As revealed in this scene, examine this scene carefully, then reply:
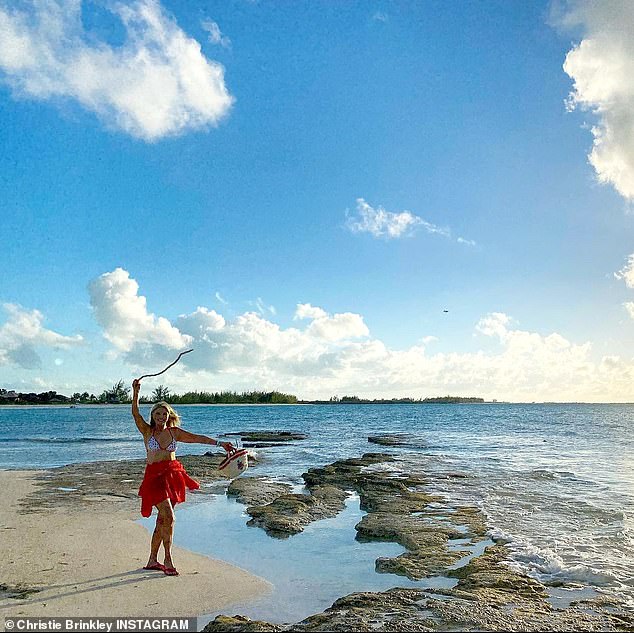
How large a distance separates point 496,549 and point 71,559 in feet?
22.5

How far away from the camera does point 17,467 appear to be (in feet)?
72.8

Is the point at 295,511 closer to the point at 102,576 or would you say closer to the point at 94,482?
the point at 102,576

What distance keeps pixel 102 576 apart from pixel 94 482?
1088 cm

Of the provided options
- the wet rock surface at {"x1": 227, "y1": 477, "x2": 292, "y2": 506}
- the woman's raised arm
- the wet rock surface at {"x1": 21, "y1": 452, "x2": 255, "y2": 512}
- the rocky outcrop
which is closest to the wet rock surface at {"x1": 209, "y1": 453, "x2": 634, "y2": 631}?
the rocky outcrop

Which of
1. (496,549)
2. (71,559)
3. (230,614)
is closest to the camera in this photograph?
(230,614)

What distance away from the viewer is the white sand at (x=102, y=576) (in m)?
6.36

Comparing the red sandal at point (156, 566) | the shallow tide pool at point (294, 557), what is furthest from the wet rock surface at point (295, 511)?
the red sandal at point (156, 566)

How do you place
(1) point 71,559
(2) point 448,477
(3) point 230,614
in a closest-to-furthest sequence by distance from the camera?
(3) point 230,614 → (1) point 71,559 → (2) point 448,477

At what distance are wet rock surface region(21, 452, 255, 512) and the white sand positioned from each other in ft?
8.83

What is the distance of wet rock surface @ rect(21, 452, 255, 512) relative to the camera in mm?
14008

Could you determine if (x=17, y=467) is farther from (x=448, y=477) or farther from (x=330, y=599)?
(x=330, y=599)

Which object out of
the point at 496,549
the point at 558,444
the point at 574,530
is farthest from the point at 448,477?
the point at 558,444

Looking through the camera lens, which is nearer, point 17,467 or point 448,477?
point 448,477

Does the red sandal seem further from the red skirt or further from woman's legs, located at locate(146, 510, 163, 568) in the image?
the red skirt
